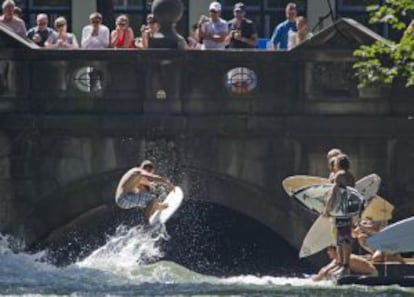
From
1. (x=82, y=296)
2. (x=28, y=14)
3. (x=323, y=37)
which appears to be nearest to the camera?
(x=82, y=296)

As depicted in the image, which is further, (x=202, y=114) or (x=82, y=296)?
(x=202, y=114)

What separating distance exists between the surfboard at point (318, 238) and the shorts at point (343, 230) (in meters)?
0.44

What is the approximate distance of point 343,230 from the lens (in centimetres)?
3431

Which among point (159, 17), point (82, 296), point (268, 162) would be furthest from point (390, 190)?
point (82, 296)

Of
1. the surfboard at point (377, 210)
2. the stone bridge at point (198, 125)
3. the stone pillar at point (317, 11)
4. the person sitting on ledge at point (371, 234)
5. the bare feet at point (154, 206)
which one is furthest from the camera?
the stone pillar at point (317, 11)

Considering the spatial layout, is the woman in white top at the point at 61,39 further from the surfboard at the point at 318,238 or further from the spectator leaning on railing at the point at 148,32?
the surfboard at the point at 318,238

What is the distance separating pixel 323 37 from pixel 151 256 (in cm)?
382

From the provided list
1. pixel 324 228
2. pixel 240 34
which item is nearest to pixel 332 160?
pixel 324 228

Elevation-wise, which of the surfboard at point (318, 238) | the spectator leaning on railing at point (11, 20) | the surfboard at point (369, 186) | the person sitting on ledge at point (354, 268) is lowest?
the person sitting on ledge at point (354, 268)

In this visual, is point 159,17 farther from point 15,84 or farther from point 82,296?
point 82,296

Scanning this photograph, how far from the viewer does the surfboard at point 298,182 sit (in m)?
36.3

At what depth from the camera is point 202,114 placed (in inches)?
1460

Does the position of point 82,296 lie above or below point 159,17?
below

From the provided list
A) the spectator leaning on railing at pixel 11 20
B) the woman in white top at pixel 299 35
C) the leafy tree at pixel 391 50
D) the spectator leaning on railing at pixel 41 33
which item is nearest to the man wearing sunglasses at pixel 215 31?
the woman in white top at pixel 299 35
